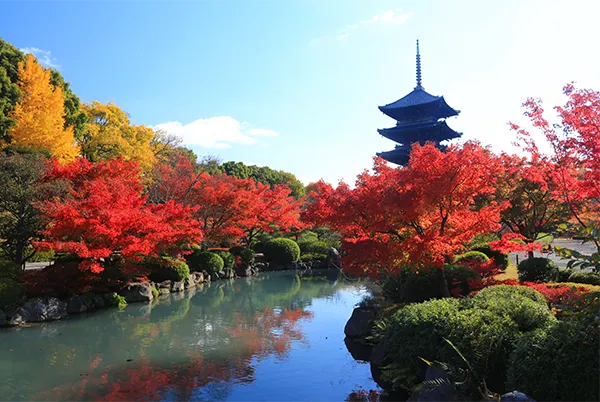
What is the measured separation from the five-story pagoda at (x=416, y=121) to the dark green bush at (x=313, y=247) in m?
7.48

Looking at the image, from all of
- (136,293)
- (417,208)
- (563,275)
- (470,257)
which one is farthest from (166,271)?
(563,275)

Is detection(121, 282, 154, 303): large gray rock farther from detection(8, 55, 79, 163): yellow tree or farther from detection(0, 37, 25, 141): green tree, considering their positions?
detection(0, 37, 25, 141): green tree

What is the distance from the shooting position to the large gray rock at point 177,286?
49.2ft

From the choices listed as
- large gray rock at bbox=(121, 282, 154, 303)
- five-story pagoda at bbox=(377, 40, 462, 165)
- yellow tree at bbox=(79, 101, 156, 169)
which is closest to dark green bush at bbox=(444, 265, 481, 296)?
large gray rock at bbox=(121, 282, 154, 303)

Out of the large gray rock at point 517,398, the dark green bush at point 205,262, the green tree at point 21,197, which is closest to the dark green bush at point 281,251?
the dark green bush at point 205,262

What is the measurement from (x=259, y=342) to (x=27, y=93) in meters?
18.6

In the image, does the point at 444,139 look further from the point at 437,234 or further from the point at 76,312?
the point at 76,312

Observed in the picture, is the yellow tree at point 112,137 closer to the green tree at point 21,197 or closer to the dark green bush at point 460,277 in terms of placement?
the green tree at point 21,197

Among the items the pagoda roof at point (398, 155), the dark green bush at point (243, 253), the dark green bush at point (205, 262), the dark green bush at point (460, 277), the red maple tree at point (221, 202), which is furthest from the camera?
the pagoda roof at point (398, 155)

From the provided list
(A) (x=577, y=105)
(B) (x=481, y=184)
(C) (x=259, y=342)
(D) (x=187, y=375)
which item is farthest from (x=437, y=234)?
(D) (x=187, y=375)

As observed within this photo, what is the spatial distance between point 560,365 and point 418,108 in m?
24.5

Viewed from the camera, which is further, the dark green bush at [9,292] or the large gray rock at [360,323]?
the dark green bush at [9,292]

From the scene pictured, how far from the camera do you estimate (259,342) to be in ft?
27.8

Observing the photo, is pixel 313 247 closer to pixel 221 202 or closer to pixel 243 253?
pixel 243 253
